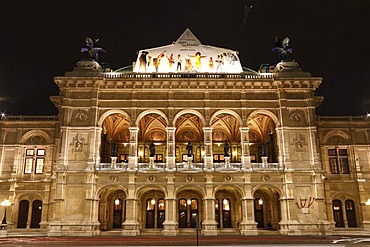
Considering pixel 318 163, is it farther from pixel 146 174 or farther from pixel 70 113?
pixel 70 113

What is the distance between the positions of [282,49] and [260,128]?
389 inches

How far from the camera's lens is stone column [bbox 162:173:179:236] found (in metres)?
32.0

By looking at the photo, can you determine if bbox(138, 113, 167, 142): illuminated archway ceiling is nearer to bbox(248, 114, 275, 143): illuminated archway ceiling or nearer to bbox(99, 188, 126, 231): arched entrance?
bbox(99, 188, 126, 231): arched entrance

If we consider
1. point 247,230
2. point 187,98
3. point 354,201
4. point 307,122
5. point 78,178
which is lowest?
point 247,230

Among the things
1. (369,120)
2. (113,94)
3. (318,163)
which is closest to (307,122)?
(318,163)

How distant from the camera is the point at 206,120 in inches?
1378

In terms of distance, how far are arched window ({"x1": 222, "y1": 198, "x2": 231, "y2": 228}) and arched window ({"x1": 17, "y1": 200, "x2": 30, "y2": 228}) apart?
21731mm

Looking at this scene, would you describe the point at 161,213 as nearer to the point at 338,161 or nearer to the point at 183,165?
the point at 183,165

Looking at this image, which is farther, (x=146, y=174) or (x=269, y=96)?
(x=269, y=96)

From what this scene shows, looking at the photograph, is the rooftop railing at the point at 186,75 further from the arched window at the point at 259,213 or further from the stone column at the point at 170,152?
the arched window at the point at 259,213

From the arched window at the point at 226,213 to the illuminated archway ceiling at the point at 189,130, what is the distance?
836 cm

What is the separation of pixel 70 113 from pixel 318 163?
83.3 ft

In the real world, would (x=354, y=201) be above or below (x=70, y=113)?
below

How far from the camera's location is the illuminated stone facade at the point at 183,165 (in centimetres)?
3278
